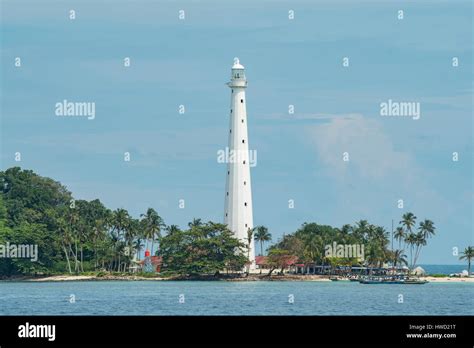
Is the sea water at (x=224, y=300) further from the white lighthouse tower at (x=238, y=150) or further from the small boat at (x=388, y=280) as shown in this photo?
the small boat at (x=388, y=280)

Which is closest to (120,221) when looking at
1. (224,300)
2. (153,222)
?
(153,222)

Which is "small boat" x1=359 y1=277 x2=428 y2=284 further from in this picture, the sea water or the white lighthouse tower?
the white lighthouse tower

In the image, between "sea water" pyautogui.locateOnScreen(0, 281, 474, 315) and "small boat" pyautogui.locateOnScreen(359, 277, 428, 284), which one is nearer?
"sea water" pyautogui.locateOnScreen(0, 281, 474, 315)

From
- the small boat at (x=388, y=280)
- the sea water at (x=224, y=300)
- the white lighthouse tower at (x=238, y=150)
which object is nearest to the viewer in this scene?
the sea water at (x=224, y=300)

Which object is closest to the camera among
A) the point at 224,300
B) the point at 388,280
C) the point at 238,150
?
the point at 224,300

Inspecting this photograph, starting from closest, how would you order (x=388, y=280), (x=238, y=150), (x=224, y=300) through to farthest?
(x=224, y=300) → (x=238, y=150) → (x=388, y=280)

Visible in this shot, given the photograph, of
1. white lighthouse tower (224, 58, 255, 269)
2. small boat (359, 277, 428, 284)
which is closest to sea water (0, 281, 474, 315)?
white lighthouse tower (224, 58, 255, 269)

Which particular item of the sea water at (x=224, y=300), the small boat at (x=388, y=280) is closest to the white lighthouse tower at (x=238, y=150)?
the sea water at (x=224, y=300)

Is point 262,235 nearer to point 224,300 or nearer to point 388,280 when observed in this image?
point 388,280

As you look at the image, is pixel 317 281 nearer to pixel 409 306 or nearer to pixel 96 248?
pixel 96 248

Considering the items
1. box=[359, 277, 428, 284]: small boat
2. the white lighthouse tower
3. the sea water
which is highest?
the white lighthouse tower

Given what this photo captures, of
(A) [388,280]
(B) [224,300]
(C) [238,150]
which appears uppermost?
(C) [238,150]
